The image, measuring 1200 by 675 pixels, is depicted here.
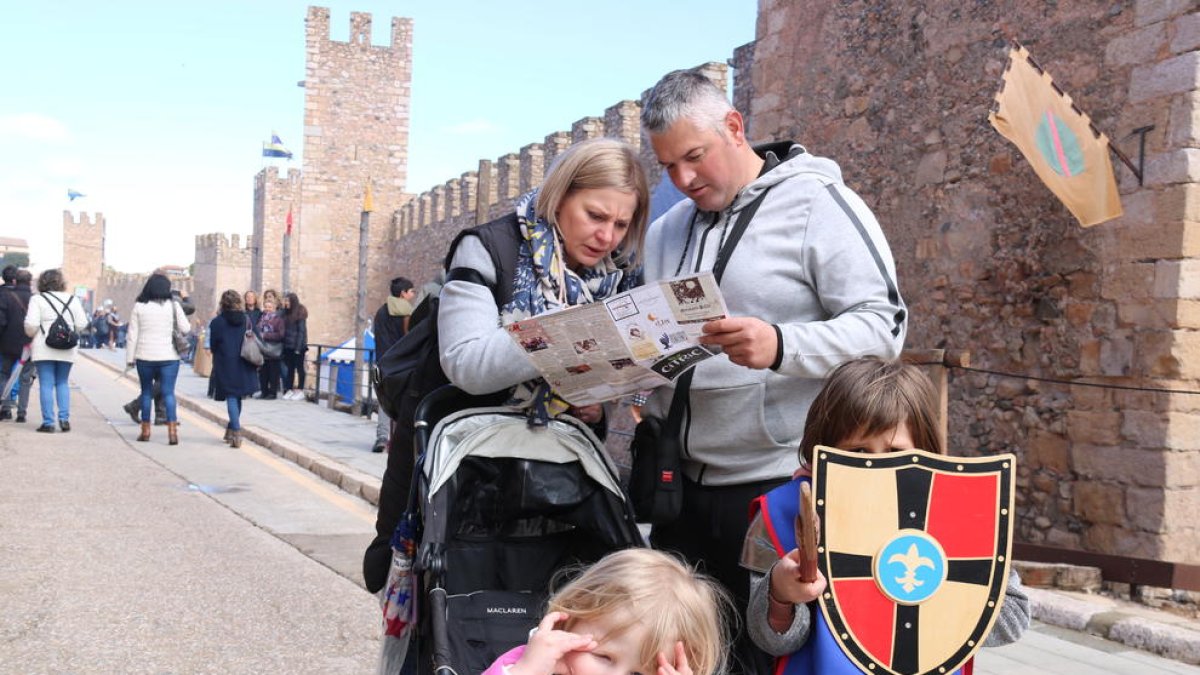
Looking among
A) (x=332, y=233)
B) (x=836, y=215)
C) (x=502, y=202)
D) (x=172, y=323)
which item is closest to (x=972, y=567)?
(x=836, y=215)

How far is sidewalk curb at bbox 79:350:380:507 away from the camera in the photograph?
28.9ft

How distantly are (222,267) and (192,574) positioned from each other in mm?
44658

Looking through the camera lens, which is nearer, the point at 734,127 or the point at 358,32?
the point at 734,127

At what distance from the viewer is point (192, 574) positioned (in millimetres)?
5684

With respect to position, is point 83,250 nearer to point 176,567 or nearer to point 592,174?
point 176,567

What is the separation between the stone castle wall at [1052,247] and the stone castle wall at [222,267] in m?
42.0

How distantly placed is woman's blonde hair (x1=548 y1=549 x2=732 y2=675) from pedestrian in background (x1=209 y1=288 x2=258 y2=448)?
10.0 m

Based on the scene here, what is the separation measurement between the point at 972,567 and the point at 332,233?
120 ft

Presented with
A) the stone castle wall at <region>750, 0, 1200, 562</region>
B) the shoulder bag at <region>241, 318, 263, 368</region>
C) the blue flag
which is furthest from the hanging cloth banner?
the blue flag

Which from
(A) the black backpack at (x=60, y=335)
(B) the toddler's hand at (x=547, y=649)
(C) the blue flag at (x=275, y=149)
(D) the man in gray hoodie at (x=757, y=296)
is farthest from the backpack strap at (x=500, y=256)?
(C) the blue flag at (x=275, y=149)

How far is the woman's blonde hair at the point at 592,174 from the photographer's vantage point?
252cm

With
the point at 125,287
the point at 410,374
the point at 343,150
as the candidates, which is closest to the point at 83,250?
the point at 125,287

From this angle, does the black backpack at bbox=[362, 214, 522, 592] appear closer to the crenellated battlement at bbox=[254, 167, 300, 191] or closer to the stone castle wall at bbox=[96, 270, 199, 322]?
the crenellated battlement at bbox=[254, 167, 300, 191]

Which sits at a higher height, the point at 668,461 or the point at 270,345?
the point at 668,461
